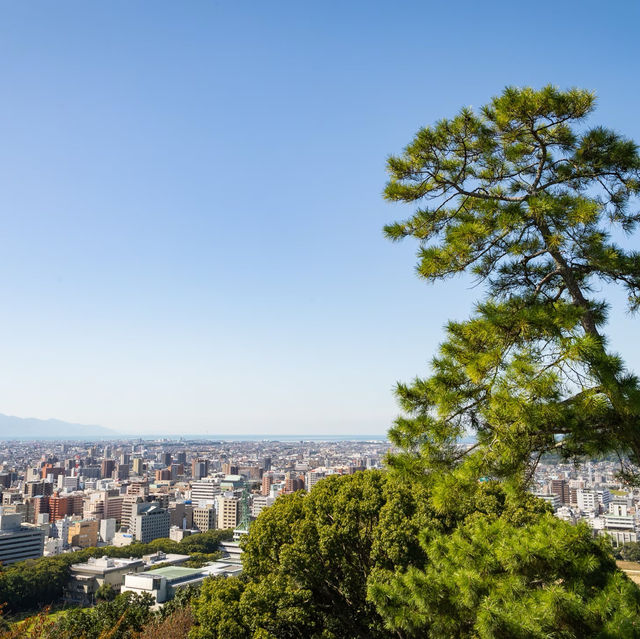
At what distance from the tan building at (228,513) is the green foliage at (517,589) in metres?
60.1

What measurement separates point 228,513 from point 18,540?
2481cm

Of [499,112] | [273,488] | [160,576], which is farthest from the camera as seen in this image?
[273,488]

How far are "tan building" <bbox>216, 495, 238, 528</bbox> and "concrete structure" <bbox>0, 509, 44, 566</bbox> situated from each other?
890 inches

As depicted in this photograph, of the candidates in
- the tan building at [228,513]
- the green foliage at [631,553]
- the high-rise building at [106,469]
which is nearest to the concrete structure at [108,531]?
the tan building at [228,513]

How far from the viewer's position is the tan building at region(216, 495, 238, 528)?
6028 centimetres

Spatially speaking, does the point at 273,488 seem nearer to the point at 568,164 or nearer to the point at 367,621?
the point at 367,621

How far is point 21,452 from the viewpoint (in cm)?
16275

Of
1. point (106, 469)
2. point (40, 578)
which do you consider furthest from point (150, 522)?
point (106, 469)

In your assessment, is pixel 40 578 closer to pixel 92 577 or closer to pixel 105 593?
pixel 92 577

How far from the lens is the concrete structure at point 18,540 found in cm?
3875

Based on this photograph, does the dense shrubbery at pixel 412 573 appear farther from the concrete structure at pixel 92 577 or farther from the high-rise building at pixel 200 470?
the high-rise building at pixel 200 470

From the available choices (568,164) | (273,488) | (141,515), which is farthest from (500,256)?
(273,488)

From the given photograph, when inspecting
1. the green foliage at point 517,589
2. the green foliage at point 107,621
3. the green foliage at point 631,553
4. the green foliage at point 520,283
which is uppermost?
the green foliage at point 520,283

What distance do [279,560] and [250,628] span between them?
840 millimetres
